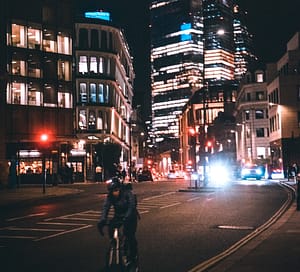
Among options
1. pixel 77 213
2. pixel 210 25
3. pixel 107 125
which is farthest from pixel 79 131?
pixel 210 25

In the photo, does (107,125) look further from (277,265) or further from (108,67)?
(277,265)

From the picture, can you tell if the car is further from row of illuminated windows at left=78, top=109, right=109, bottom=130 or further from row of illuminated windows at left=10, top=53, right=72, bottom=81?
row of illuminated windows at left=10, top=53, right=72, bottom=81

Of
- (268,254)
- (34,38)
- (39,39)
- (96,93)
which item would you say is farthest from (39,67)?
(268,254)

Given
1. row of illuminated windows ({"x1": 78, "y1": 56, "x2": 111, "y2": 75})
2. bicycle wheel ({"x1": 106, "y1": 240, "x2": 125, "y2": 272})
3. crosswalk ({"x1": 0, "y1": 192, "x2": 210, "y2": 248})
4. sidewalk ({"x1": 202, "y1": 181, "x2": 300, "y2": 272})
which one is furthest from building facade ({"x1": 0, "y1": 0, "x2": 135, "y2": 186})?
bicycle wheel ({"x1": 106, "y1": 240, "x2": 125, "y2": 272})

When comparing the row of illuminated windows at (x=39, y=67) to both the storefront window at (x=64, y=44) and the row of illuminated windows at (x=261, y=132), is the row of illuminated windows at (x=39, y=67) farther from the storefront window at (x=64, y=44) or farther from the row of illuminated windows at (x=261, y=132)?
the row of illuminated windows at (x=261, y=132)

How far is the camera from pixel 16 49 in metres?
59.0

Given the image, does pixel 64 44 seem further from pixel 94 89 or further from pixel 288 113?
pixel 288 113

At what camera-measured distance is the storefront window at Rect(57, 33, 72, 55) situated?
210ft

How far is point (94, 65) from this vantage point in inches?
3150

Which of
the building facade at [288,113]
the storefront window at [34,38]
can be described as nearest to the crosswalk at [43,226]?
the storefront window at [34,38]

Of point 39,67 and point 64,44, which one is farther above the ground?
point 64,44

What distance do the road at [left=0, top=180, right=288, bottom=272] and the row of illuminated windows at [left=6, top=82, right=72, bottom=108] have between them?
121 feet

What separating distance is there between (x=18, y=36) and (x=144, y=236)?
158 ft

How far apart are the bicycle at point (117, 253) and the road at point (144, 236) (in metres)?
1.49
